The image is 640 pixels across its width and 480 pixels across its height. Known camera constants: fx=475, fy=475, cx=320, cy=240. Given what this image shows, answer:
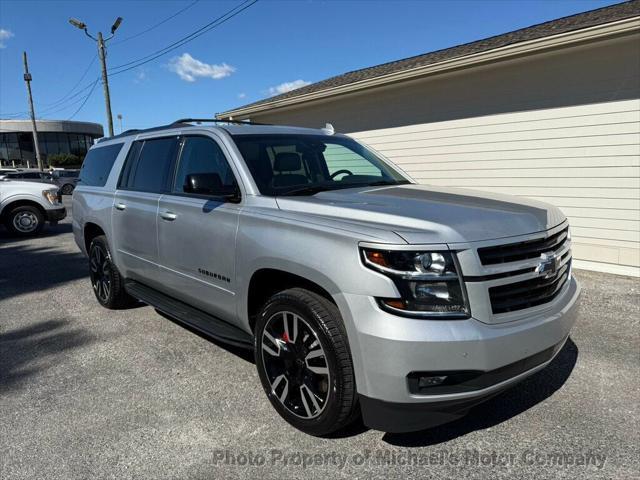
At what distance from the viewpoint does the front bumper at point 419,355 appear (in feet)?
7.50

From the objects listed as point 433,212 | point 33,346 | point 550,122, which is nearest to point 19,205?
point 33,346

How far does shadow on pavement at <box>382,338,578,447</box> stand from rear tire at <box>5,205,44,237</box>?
11313mm

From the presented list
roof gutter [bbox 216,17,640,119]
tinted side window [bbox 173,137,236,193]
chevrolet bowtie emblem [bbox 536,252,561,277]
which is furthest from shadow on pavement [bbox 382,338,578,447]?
roof gutter [bbox 216,17,640,119]

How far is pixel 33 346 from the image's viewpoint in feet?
14.5

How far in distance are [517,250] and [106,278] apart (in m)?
4.44

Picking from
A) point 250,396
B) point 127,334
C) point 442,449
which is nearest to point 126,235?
point 127,334

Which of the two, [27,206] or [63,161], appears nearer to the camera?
[27,206]

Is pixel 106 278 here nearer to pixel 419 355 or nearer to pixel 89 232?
pixel 89 232

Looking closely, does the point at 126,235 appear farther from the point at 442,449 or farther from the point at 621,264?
the point at 621,264

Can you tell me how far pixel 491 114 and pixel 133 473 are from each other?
7.33 meters

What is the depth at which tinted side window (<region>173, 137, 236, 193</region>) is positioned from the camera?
359cm

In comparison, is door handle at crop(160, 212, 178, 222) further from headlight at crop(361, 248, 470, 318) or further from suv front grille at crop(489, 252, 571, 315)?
suv front grille at crop(489, 252, 571, 315)

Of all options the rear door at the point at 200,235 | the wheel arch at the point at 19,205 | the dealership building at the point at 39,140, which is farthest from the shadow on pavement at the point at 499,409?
the dealership building at the point at 39,140

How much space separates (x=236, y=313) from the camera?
132 inches
